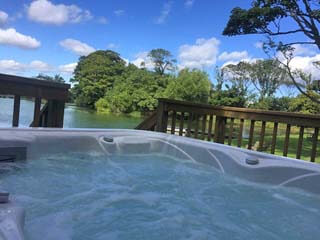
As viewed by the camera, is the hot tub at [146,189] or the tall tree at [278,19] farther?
the tall tree at [278,19]

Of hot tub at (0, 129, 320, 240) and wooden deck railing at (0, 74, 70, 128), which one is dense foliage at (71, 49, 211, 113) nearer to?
wooden deck railing at (0, 74, 70, 128)

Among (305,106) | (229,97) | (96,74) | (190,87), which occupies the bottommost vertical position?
(305,106)

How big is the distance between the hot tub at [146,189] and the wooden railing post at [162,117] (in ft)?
1.66

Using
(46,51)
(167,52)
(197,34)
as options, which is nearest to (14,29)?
(46,51)

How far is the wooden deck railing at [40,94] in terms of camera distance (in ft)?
7.55

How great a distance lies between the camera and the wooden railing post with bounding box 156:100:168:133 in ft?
10.6

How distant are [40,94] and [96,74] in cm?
2268

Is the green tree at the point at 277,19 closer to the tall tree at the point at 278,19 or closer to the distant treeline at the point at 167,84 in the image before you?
the tall tree at the point at 278,19

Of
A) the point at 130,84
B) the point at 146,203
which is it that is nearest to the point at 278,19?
the point at 146,203

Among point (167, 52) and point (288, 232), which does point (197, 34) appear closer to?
point (167, 52)

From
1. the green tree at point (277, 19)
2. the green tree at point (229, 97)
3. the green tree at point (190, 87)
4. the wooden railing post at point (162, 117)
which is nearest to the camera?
the wooden railing post at point (162, 117)

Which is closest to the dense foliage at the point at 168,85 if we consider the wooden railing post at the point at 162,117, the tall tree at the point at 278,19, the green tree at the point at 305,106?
the green tree at the point at 305,106

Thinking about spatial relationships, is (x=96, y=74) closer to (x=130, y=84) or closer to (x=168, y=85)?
(x=130, y=84)

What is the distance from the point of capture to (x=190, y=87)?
21938mm
